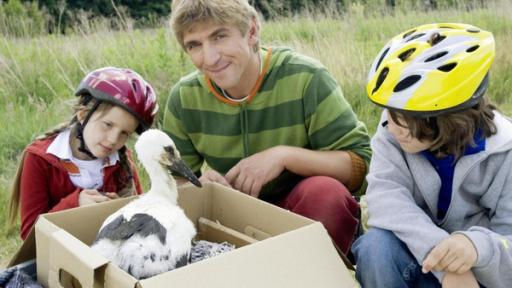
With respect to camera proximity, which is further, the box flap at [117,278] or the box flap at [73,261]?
the box flap at [73,261]

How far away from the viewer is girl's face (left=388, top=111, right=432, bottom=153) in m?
2.39

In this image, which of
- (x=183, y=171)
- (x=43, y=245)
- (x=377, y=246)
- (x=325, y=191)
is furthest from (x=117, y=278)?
(x=325, y=191)

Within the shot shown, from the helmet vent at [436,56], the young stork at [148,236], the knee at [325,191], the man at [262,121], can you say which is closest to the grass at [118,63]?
the man at [262,121]

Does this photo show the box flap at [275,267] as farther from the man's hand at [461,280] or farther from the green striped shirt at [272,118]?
the green striped shirt at [272,118]

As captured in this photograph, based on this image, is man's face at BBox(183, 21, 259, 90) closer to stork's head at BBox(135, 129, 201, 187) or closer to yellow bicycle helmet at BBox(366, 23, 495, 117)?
stork's head at BBox(135, 129, 201, 187)

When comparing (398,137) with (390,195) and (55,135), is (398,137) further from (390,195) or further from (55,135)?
(55,135)

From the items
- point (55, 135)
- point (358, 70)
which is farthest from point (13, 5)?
point (55, 135)

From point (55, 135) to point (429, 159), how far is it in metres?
1.87

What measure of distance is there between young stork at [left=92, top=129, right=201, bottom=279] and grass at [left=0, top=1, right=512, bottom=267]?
6.06 ft

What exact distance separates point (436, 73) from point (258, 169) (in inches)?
39.1

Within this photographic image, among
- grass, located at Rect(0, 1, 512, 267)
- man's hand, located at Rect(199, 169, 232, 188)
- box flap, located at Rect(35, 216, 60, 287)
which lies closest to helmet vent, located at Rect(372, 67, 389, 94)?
man's hand, located at Rect(199, 169, 232, 188)

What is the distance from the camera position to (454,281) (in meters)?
2.25

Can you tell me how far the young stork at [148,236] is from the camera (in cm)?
220

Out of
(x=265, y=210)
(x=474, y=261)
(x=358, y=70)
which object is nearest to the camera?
(x=474, y=261)
